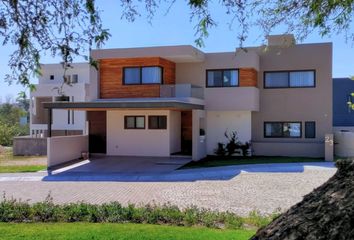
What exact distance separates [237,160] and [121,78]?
8315mm

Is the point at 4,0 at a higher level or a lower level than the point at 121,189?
higher

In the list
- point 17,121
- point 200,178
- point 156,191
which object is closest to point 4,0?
point 156,191

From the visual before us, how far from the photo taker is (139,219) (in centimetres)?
886

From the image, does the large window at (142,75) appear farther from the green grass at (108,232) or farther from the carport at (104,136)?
the green grass at (108,232)

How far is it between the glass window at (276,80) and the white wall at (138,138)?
20.2 ft

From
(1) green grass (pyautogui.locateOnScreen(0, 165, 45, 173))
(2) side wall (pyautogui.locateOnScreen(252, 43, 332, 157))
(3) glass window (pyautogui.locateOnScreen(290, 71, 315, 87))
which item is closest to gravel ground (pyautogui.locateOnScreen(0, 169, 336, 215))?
(1) green grass (pyautogui.locateOnScreen(0, 165, 45, 173))

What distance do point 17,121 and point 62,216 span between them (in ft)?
132

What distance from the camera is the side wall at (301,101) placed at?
25703mm

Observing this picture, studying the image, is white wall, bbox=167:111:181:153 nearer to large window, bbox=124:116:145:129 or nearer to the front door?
large window, bbox=124:116:145:129

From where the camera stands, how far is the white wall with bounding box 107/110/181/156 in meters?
25.1

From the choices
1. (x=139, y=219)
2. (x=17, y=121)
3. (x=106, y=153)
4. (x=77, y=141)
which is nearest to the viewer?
(x=139, y=219)

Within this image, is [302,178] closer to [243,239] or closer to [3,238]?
[243,239]

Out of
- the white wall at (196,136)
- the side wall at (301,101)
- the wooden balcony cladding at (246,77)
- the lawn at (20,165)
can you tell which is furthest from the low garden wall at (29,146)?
the side wall at (301,101)

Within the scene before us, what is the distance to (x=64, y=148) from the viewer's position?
906 inches
